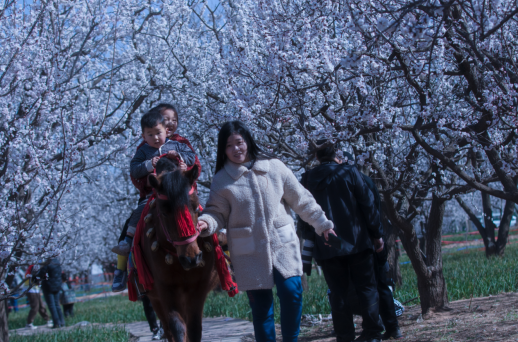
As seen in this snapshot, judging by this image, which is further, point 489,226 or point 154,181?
point 489,226

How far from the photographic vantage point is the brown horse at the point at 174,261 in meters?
3.76

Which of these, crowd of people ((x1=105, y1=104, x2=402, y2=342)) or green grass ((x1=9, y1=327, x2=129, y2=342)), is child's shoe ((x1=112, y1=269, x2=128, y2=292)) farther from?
green grass ((x1=9, y1=327, x2=129, y2=342))

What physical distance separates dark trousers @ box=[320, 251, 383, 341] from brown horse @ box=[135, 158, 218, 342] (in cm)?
117

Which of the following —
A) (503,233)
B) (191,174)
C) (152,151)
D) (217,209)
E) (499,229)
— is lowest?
(503,233)

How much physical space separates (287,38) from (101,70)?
5.89 metres

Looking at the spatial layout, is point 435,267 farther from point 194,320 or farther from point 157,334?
point 157,334

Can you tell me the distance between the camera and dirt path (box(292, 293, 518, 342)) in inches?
187

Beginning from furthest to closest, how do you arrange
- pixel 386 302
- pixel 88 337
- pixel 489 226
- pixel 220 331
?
pixel 489 226 → pixel 88 337 → pixel 220 331 → pixel 386 302

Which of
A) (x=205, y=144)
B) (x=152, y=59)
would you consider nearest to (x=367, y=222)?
(x=205, y=144)

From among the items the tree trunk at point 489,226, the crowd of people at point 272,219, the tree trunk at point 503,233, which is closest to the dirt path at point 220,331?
the crowd of people at point 272,219

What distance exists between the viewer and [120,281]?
506cm

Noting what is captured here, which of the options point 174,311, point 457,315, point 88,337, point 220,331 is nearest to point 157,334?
point 220,331

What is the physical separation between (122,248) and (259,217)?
6.15ft

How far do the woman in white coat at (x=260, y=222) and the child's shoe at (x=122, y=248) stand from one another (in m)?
1.54
